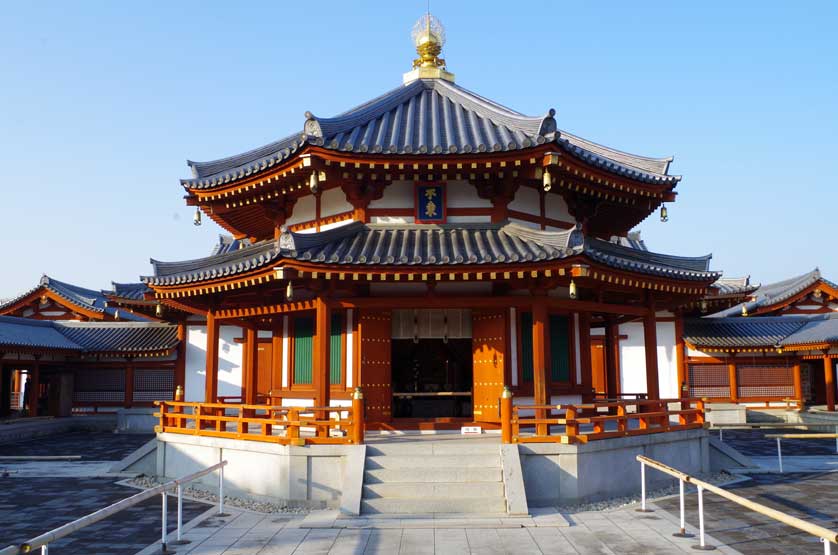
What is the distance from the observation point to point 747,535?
11273mm

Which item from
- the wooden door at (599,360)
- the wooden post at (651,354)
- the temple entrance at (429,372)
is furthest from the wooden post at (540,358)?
the wooden door at (599,360)

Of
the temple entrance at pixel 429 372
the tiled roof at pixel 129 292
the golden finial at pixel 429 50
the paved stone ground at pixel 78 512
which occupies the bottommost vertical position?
the paved stone ground at pixel 78 512

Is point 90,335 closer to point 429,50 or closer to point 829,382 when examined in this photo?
point 429,50

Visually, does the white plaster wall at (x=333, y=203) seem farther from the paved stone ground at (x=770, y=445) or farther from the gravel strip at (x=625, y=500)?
the paved stone ground at (x=770, y=445)

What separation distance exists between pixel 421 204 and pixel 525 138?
305cm

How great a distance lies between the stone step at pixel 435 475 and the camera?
13.0m

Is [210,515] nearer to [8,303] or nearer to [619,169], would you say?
[619,169]

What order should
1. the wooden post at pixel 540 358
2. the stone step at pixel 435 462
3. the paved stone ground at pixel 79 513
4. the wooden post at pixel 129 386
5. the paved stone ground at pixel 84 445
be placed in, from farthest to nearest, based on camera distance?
the wooden post at pixel 129 386
the paved stone ground at pixel 84 445
the wooden post at pixel 540 358
the stone step at pixel 435 462
the paved stone ground at pixel 79 513

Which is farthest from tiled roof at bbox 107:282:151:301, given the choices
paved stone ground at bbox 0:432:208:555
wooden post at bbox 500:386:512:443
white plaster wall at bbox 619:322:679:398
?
white plaster wall at bbox 619:322:679:398

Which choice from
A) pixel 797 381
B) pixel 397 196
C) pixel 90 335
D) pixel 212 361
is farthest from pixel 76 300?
pixel 797 381

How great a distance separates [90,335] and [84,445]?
9499mm

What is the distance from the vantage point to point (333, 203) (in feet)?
56.8

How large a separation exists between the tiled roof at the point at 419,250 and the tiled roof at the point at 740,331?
17.3m

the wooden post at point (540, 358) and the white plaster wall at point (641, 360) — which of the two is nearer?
the wooden post at point (540, 358)
